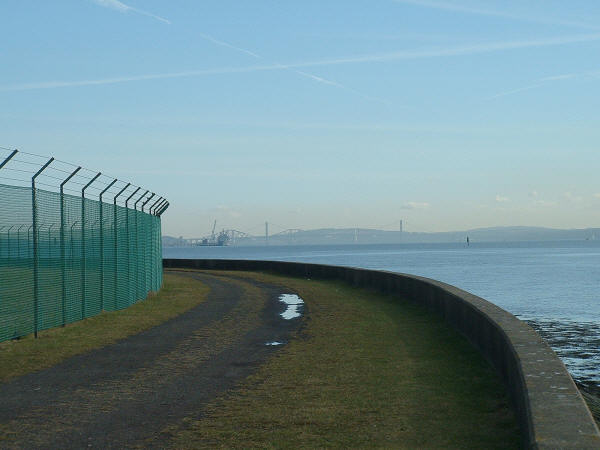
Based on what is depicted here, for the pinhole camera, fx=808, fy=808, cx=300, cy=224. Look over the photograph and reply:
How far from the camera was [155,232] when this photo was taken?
27938 mm

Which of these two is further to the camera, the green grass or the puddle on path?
the puddle on path

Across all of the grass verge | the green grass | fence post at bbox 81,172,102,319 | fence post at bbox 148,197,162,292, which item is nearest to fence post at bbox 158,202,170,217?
fence post at bbox 148,197,162,292

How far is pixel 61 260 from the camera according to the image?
16.1 meters

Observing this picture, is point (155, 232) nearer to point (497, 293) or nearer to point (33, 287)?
point (33, 287)

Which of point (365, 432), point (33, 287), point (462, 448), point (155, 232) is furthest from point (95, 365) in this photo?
point (155, 232)

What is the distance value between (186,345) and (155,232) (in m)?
14.7

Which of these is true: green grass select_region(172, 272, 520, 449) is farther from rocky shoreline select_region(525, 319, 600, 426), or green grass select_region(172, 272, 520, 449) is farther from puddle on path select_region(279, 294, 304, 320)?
puddle on path select_region(279, 294, 304, 320)

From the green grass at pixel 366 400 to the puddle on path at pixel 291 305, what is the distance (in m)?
4.15

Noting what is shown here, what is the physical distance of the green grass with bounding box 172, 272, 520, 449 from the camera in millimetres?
7227

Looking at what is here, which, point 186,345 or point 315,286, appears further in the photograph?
point 315,286

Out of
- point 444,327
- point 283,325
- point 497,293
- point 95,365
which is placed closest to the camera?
point 95,365

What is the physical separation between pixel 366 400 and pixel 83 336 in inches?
301

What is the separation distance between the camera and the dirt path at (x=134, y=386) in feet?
24.5

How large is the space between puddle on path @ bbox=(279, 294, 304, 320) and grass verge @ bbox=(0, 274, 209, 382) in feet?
8.38
